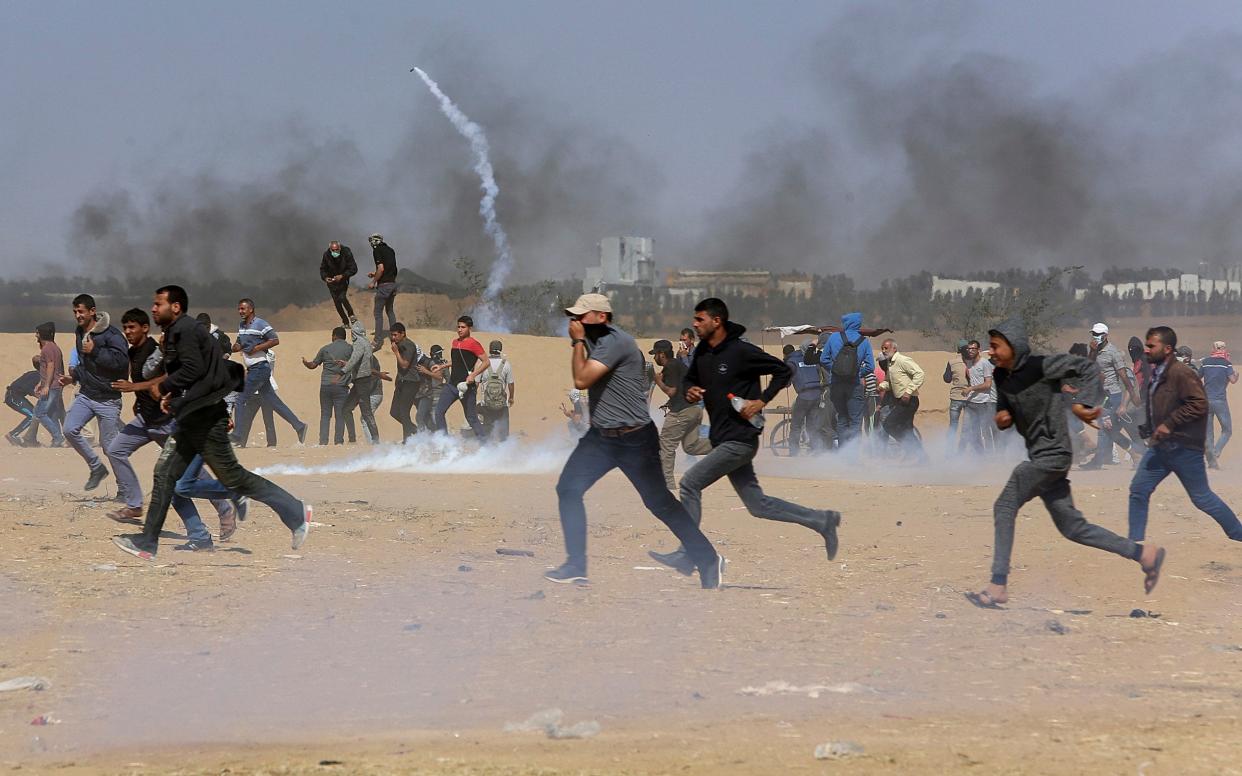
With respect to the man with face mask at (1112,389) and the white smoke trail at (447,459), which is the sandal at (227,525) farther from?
the man with face mask at (1112,389)

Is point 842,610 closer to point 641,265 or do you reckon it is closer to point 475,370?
point 475,370

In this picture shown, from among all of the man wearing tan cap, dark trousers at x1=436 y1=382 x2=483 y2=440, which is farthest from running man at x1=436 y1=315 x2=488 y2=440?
the man wearing tan cap

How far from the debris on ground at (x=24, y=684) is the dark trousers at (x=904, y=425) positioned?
484 inches

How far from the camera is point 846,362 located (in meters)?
16.8

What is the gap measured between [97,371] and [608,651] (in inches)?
220

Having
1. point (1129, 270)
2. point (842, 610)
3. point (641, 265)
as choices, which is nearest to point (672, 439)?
point (842, 610)

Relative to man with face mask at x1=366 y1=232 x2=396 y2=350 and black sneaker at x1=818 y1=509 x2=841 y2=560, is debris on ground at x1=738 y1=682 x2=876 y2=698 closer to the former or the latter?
black sneaker at x1=818 y1=509 x2=841 y2=560

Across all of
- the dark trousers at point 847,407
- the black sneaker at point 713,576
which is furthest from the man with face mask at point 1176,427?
the dark trousers at point 847,407

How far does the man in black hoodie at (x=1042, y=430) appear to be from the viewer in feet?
26.3

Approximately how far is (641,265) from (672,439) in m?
43.2

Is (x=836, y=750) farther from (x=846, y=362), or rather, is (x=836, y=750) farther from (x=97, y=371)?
(x=846, y=362)

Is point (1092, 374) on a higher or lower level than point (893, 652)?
higher

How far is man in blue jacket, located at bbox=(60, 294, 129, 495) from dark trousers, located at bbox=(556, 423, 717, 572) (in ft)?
13.1

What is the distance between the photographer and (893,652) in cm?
710
